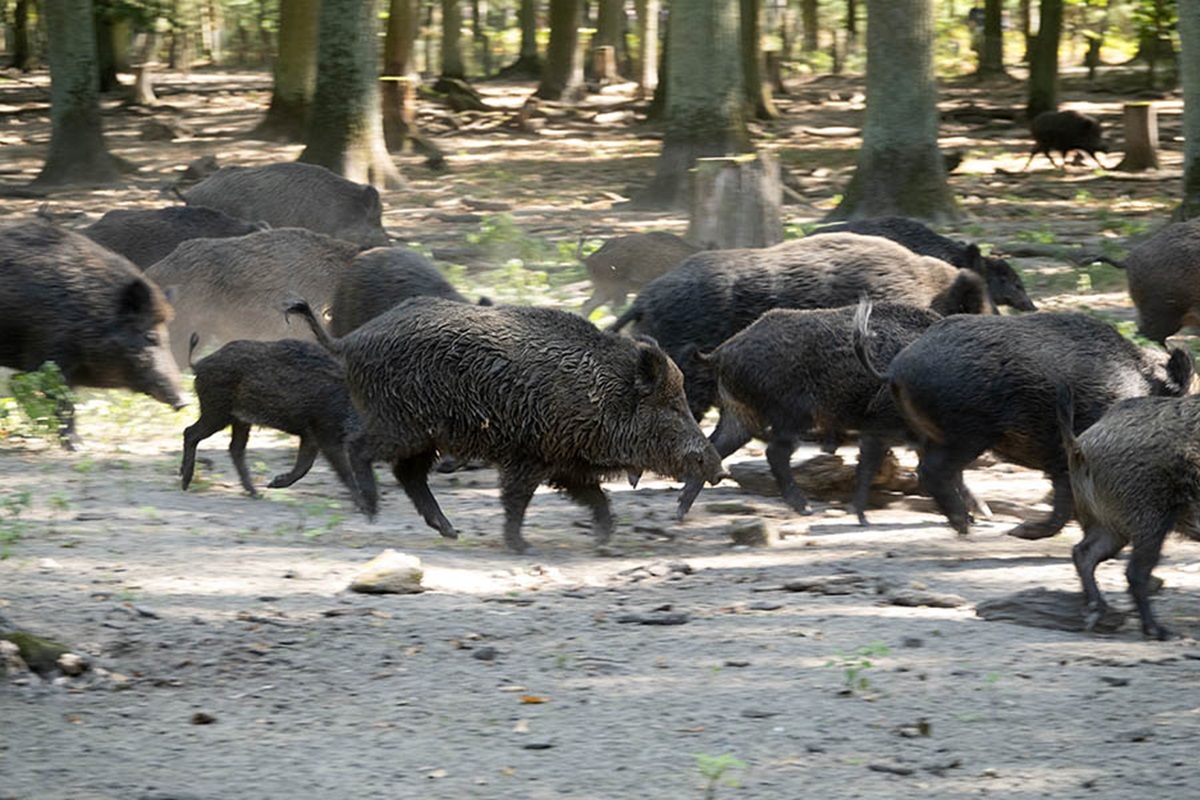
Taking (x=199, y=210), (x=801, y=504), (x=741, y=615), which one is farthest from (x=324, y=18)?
(x=741, y=615)

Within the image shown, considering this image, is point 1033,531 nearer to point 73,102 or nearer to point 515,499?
point 515,499

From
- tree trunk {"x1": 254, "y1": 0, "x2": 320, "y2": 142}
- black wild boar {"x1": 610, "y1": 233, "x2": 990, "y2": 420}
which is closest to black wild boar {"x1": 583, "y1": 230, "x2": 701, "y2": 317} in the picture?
black wild boar {"x1": 610, "y1": 233, "x2": 990, "y2": 420}

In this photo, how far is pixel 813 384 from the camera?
8.38 metres

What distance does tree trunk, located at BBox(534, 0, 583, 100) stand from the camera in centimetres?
3095

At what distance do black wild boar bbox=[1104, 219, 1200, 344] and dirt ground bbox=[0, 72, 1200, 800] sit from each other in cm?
286

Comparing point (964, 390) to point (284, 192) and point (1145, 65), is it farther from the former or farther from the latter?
point (1145, 65)

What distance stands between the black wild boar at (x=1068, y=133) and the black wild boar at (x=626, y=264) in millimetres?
11550

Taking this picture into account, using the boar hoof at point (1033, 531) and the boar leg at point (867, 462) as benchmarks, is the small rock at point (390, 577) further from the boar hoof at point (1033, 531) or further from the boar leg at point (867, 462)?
the boar hoof at point (1033, 531)

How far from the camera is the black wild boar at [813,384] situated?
836 cm

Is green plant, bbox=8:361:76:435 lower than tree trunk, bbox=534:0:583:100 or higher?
lower

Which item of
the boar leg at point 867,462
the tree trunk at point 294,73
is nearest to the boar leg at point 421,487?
the boar leg at point 867,462

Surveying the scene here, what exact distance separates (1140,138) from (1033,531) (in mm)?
15780

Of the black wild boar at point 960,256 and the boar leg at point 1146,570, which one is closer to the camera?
the boar leg at point 1146,570

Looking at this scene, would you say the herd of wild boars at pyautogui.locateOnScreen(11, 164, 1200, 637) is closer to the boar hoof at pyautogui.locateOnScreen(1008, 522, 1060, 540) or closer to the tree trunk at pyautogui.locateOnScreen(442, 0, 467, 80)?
the boar hoof at pyautogui.locateOnScreen(1008, 522, 1060, 540)
